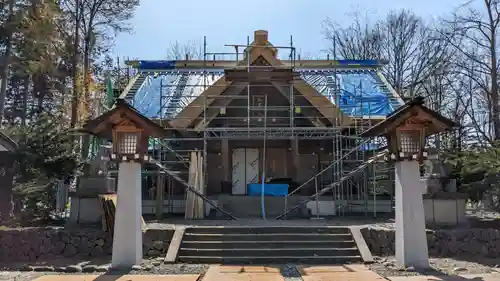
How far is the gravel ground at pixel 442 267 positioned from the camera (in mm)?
8992

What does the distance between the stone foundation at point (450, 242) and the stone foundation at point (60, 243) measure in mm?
4914

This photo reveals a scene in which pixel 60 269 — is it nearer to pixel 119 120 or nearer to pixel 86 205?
pixel 86 205

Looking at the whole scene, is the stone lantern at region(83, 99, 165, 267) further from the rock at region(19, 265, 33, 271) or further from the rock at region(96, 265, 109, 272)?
the rock at region(19, 265, 33, 271)

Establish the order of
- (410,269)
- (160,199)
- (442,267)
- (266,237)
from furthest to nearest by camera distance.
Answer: (160,199) → (266,237) → (442,267) → (410,269)

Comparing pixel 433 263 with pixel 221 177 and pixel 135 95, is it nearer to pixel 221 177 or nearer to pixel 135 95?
pixel 221 177

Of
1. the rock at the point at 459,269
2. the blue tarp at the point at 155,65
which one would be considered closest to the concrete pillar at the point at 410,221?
the rock at the point at 459,269

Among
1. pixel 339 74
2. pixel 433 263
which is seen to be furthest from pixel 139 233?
pixel 339 74

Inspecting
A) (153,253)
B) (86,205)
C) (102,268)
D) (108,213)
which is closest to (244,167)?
(86,205)

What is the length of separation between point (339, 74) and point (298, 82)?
4195 mm

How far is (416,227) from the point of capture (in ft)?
30.7

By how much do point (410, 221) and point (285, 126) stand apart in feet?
30.3

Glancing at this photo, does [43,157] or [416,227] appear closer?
[416,227]

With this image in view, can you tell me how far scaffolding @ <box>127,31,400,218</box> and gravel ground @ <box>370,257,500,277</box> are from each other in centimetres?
495

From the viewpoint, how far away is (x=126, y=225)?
934 centimetres
